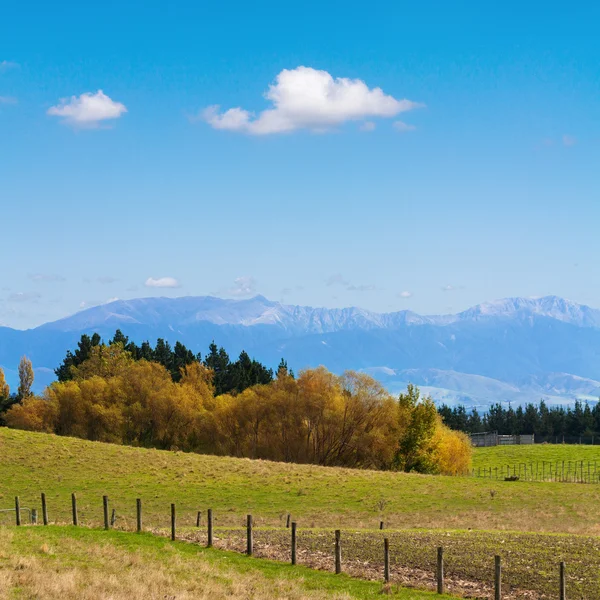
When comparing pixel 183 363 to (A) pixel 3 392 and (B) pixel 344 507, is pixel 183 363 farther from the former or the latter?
(B) pixel 344 507

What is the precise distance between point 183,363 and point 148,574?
130282 millimetres

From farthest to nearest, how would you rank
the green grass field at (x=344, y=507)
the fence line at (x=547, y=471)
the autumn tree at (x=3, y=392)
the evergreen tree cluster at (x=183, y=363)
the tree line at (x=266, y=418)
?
the evergreen tree cluster at (x=183, y=363)
the autumn tree at (x=3, y=392)
the tree line at (x=266, y=418)
the fence line at (x=547, y=471)
the green grass field at (x=344, y=507)

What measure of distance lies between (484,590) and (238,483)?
141 ft

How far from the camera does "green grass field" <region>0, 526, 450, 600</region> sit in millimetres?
23547

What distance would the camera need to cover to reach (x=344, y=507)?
5656 centimetres

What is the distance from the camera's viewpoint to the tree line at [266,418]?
97.5 meters

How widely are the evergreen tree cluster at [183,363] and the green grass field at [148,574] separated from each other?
108m

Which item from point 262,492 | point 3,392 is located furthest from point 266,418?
point 3,392

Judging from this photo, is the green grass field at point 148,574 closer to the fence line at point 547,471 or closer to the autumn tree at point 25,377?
the fence line at point 547,471

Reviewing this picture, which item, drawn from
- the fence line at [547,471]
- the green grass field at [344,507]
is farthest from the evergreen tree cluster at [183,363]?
the green grass field at [344,507]

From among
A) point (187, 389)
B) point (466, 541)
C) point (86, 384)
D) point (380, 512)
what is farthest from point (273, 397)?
point (466, 541)

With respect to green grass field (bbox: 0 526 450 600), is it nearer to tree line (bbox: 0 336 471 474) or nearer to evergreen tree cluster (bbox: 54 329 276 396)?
tree line (bbox: 0 336 471 474)

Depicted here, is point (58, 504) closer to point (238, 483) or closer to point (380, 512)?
point (238, 483)

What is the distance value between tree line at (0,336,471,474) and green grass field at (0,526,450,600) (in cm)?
6635
